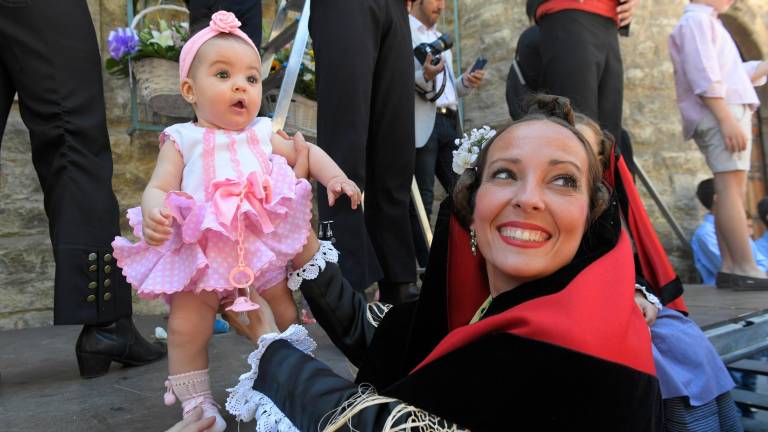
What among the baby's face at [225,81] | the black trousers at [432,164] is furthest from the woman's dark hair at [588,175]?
the black trousers at [432,164]

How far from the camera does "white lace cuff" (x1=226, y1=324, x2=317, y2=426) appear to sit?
4.02 feet

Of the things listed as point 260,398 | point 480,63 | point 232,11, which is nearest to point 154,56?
point 232,11

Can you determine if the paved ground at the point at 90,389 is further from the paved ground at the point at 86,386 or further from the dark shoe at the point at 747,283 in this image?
the dark shoe at the point at 747,283

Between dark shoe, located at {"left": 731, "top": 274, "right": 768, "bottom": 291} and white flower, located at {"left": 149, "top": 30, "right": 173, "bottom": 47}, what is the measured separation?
382 centimetres

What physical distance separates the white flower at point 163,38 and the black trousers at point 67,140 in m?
0.90

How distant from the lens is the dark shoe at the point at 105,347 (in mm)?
1836

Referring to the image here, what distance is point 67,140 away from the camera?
6.19ft

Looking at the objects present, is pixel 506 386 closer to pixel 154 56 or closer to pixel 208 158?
pixel 208 158

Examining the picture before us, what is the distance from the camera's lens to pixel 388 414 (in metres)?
1.06

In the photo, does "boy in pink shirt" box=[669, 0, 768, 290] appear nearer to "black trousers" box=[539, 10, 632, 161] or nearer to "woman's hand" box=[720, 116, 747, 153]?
"woman's hand" box=[720, 116, 747, 153]

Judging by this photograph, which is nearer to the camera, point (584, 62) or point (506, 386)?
point (506, 386)

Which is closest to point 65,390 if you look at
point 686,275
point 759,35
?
point 686,275

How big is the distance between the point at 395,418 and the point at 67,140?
1.48m

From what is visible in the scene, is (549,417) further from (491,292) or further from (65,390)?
(65,390)
